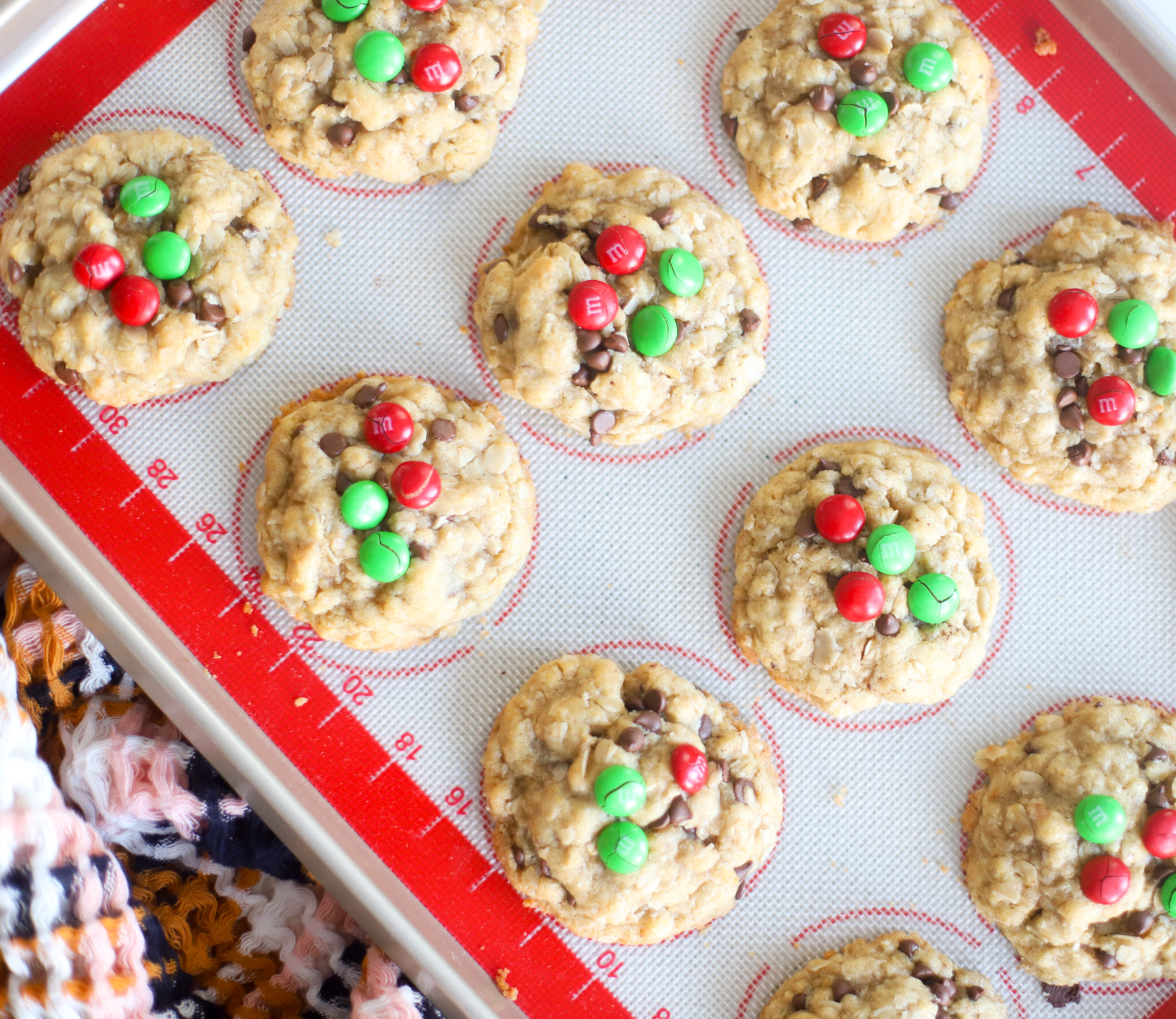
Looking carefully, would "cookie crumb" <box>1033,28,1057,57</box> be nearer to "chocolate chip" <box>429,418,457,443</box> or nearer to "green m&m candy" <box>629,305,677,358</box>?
"green m&m candy" <box>629,305,677,358</box>

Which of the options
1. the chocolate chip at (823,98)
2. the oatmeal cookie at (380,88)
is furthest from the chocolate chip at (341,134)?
the chocolate chip at (823,98)

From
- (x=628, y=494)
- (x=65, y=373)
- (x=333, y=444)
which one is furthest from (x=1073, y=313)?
(x=65, y=373)

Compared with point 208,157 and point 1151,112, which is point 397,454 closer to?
point 208,157

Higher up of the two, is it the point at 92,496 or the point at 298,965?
the point at 92,496

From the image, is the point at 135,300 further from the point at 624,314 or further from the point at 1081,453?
the point at 1081,453

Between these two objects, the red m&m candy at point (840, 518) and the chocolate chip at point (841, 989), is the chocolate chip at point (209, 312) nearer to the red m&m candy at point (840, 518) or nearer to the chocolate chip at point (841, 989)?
the red m&m candy at point (840, 518)

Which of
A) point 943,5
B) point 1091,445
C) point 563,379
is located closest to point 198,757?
point 563,379

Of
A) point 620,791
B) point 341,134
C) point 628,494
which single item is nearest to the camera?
point 620,791
